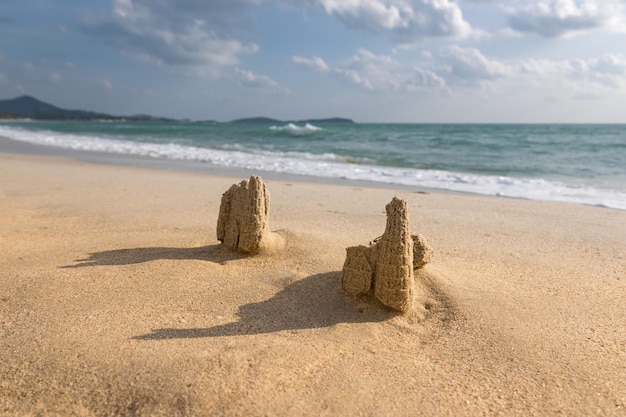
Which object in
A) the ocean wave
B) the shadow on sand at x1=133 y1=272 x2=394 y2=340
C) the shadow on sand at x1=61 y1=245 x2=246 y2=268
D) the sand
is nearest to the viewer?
the sand

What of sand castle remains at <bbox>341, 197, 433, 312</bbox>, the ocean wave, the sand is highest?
the ocean wave

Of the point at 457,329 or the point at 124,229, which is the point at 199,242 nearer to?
the point at 124,229

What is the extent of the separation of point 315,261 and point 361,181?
23.9 feet

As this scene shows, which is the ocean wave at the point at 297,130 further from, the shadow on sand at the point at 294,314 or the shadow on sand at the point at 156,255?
the shadow on sand at the point at 294,314

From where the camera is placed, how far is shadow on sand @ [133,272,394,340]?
315 cm

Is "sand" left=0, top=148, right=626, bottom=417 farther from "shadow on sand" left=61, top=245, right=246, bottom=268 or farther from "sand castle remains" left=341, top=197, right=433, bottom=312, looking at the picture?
"sand castle remains" left=341, top=197, right=433, bottom=312

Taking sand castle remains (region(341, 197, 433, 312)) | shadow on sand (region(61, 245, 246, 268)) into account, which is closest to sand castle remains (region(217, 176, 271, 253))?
shadow on sand (region(61, 245, 246, 268))

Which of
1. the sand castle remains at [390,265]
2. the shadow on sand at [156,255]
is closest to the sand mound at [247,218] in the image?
the shadow on sand at [156,255]

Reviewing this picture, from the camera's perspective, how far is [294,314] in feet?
11.3

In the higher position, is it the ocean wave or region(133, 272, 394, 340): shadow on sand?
the ocean wave

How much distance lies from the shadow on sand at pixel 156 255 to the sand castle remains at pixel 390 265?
1401 mm

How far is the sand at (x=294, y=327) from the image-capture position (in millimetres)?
2537

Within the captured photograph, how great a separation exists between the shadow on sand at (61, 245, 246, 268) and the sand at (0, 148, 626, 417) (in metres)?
0.02

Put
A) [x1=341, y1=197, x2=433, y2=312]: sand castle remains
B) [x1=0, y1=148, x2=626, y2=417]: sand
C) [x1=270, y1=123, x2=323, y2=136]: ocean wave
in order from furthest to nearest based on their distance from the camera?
[x1=270, y1=123, x2=323, y2=136]: ocean wave → [x1=341, y1=197, x2=433, y2=312]: sand castle remains → [x1=0, y1=148, x2=626, y2=417]: sand
